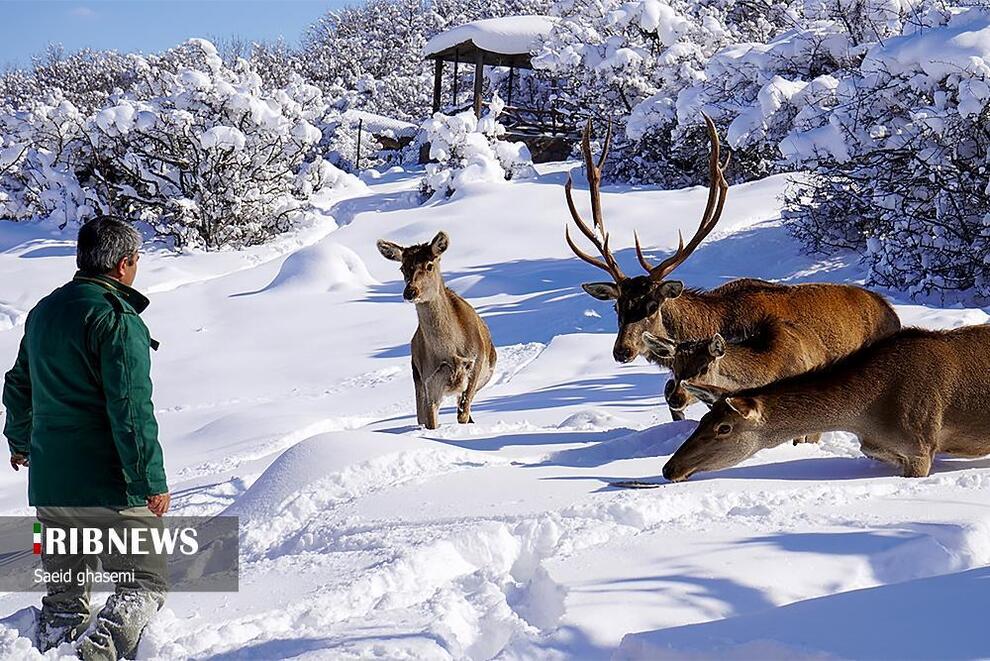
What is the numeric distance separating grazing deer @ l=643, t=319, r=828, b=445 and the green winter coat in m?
2.86

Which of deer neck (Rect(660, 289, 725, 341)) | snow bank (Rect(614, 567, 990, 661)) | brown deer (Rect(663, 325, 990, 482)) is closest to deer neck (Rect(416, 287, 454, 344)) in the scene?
deer neck (Rect(660, 289, 725, 341))

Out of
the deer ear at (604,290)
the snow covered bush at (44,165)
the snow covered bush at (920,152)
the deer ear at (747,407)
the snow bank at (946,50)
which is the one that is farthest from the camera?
the snow covered bush at (44,165)

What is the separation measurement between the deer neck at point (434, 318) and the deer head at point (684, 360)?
2.37 meters

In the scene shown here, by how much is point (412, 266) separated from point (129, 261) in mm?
4199

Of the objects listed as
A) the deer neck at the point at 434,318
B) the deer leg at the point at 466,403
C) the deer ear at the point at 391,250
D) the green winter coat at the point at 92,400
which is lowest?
the deer leg at the point at 466,403

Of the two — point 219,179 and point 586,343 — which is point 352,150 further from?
point 586,343

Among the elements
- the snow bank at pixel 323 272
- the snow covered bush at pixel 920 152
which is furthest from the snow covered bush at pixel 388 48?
the snow covered bush at pixel 920 152

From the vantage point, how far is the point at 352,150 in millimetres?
29672

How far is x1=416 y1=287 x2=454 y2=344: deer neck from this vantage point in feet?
26.1

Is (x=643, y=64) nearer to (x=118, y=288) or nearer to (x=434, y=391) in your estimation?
(x=434, y=391)

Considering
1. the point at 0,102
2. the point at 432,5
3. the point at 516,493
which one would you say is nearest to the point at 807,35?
the point at 516,493

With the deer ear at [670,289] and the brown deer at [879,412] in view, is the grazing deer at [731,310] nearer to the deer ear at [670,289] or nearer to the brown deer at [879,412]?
the deer ear at [670,289]

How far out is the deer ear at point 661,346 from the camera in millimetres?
5794

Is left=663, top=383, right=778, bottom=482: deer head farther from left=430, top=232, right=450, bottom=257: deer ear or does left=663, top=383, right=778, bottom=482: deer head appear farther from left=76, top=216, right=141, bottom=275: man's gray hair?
left=430, top=232, right=450, bottom=257: deer ear
